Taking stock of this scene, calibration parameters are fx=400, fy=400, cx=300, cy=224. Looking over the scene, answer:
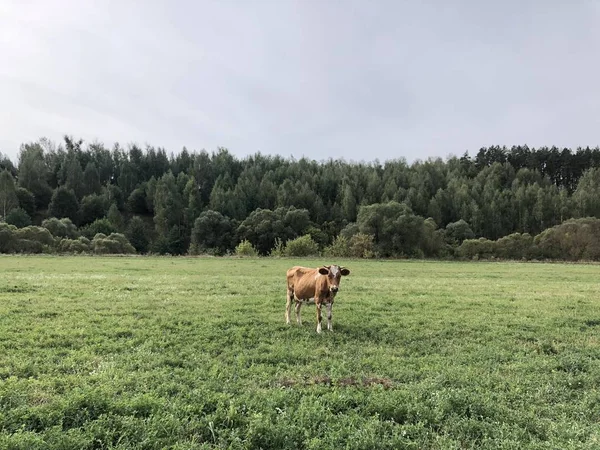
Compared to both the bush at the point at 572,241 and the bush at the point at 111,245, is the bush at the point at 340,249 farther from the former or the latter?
the bush at the point at 111,245

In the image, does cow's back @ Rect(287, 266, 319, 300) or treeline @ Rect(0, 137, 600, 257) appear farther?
treeline @ Rect(0, 137, 600, 257)

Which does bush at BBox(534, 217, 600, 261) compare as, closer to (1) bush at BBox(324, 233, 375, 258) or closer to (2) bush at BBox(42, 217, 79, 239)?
(1) bush at BBox(324, 233, 375, 258)

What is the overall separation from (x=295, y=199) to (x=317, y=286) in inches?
3950

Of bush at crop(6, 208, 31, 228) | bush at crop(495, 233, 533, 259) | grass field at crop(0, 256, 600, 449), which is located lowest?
grass field at crop(0, 256, 600, 449)

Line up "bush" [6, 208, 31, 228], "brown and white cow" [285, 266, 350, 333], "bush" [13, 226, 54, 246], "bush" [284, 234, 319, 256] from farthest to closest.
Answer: "bush" [6, 208, 31, 228] < "bush" [284, 234, 319, 256] < "bush" [13, 226, 54, 246] < "brown and white cow" [285, 266, 350, 333]

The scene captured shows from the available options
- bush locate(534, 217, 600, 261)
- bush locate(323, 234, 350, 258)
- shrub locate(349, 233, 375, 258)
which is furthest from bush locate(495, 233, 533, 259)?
bush locate(323, 234, 350, 258)

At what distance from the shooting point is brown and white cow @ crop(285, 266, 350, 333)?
1145 centimetres

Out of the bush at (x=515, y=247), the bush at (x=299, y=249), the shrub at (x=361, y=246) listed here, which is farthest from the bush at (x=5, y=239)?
the bush at (x=515, y=247)

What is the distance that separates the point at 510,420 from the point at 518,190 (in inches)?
4421

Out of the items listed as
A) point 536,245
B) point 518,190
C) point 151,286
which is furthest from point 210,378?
point 518,190

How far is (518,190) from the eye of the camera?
341 ft

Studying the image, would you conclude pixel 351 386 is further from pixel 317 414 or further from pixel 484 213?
pixel 484 213

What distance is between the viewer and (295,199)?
111938 mm

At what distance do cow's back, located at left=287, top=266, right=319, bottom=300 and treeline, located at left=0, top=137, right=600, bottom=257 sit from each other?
55555mm
